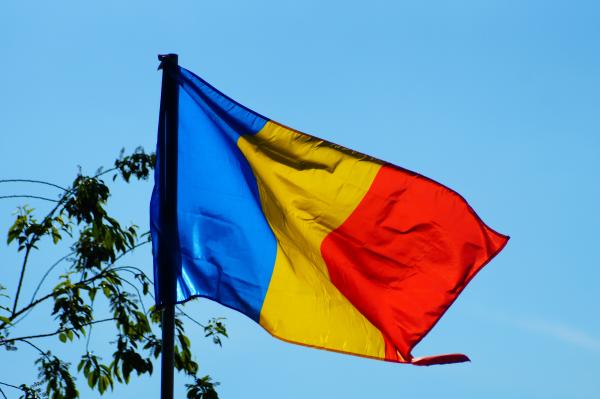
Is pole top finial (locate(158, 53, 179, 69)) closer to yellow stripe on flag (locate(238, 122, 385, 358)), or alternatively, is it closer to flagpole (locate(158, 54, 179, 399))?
flagpole (locate(158, 54, 179, 399))

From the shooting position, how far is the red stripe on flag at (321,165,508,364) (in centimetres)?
868

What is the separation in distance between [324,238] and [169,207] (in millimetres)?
1441

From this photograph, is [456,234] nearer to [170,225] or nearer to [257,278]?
[257,278]

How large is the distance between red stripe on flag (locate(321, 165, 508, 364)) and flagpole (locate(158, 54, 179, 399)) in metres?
1.43

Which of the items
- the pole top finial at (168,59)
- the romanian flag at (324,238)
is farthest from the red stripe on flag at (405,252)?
the pole top finial at (168,59)

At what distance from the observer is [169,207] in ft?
26.9

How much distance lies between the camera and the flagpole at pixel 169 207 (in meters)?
7.41

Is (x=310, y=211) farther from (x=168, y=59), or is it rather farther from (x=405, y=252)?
(x=168, y=59)

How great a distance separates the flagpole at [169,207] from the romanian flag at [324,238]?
0.10m

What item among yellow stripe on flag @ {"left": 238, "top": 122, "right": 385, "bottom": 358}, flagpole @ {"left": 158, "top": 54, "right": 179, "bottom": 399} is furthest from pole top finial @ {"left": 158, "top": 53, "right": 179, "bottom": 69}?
yellow stripe on flag @ {"left": 238, "top": 122, "right": 385, "bottom": 358}

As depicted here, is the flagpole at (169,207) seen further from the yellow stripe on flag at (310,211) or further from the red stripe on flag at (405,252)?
the red stripe on flag at (405,252)

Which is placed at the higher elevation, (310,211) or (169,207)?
(310,211)

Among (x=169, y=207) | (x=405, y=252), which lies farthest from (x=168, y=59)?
(x=405, y=252)

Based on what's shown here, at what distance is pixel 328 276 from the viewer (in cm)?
881
